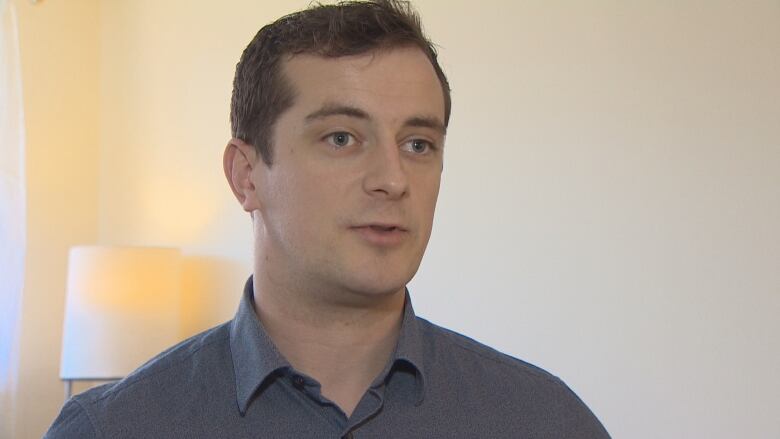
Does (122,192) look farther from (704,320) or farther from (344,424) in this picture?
(344,424)

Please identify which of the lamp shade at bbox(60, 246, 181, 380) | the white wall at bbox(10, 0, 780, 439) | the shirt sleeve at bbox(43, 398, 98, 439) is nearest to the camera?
the shirt sleeve at bbox(43, 398, 98, 439)

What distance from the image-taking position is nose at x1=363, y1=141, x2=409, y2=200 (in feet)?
3.27

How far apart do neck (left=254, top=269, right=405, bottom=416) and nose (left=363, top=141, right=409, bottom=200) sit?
0.11 metres

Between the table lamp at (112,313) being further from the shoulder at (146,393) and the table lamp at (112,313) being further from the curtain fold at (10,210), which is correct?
the shoulder at (146,393)

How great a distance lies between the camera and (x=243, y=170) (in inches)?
44.9

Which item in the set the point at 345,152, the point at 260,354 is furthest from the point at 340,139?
the point at 260,354

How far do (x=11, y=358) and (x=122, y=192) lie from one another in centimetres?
73

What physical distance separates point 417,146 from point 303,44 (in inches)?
6.9

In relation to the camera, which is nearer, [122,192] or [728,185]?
[728,185]

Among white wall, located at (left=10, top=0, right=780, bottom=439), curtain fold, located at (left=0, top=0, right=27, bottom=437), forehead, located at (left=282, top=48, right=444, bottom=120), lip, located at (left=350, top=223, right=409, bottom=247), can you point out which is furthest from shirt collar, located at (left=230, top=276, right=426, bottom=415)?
curtain fold, located at (left=0, top=0, right=27, bottom=437)

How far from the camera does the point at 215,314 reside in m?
3.09

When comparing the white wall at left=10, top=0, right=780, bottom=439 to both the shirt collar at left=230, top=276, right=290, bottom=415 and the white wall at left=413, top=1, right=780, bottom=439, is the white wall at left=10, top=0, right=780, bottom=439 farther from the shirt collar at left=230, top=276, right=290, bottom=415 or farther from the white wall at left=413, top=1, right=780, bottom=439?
the shirt collar at left=230, top=276, right=290, bottom=415

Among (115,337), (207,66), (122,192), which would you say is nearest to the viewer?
(115,337)

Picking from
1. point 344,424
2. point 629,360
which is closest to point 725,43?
point 629,360
